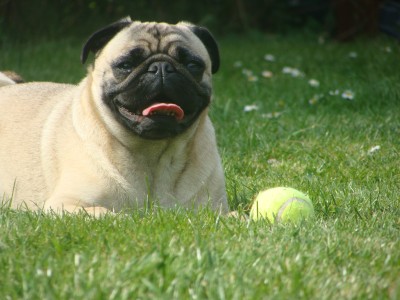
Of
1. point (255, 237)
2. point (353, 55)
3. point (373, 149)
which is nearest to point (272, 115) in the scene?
point (373, 149)

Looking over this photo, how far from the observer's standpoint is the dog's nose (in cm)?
389

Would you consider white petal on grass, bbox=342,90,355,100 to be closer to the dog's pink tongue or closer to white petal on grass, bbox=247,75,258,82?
white petal on grass, bbox=247,75,258,82

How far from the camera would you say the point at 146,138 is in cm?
390

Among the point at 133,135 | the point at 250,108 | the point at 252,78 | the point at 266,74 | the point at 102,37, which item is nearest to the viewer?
the point at 133,135

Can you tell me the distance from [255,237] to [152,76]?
1.07 meters

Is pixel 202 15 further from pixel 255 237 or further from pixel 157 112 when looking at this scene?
Answer: pixel 255 237

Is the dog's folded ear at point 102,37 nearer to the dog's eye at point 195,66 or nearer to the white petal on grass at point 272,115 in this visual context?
the dog's eye at point 195,66

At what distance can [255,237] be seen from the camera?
3256 millimetres

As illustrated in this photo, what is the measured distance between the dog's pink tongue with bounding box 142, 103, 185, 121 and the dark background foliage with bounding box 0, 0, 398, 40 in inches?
283

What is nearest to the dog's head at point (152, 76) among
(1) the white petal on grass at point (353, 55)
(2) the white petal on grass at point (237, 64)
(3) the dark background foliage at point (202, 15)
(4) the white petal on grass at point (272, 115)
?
(4) the white petal on grass at point (272, 115)

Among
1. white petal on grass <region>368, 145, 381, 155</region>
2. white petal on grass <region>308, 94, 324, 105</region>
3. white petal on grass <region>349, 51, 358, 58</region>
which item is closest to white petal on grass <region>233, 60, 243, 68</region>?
white petal on grass <region>349, 51, 358, 58</region>

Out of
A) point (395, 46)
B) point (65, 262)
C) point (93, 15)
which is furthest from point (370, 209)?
point (93, 15)

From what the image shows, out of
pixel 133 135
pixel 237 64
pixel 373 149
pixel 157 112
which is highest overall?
pixel 157 112

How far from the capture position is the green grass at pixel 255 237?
8.59 ft
